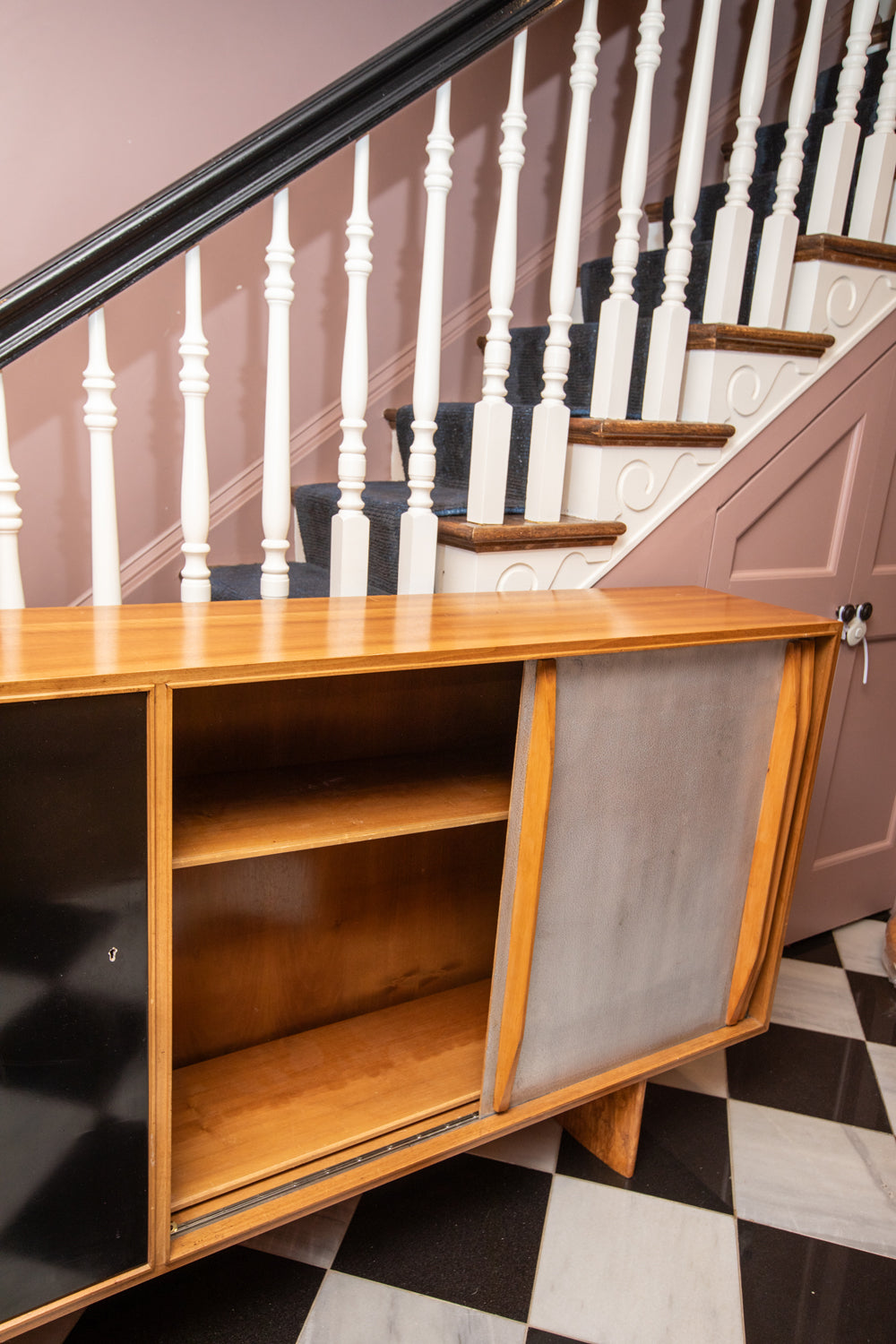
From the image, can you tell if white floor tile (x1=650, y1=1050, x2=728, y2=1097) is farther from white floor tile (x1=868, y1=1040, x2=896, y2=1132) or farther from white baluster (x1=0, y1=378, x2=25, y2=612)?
white baluster (x1=0, y1=378, x2=25, y2=612)

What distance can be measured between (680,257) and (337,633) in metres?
1.12

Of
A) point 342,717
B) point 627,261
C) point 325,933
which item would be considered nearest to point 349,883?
point 325,933

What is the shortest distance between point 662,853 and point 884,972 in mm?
1340

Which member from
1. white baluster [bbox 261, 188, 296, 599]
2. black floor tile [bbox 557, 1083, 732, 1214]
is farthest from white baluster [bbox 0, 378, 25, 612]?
black floor tile [bbox 557, 1083, 732, 1214]

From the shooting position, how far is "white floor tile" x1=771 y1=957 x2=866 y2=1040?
232 centimetres

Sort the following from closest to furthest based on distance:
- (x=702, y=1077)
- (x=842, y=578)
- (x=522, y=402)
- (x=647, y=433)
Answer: (x=647, y=433) < (x=702, y=1077) < (x=842, y=578) < (x=522, y=402)

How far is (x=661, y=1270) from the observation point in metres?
1.60

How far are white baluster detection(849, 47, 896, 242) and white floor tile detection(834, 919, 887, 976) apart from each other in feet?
6.05

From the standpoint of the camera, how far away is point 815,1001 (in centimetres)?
241

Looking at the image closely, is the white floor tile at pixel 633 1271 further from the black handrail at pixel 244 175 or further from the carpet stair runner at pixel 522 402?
the black handrail at pixel 244 175

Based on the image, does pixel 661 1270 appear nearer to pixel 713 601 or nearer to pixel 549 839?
pixel 549 839

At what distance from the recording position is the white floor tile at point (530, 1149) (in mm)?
1844

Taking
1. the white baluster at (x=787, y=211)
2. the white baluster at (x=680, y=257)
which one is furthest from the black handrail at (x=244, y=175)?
the white baluster at (x=787, y=211)

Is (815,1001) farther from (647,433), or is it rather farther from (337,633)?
(337,633)
